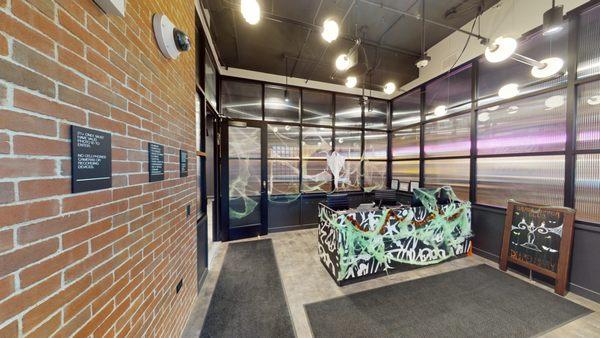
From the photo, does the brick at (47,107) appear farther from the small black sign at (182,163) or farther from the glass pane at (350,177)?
the glass pane at (350,177)

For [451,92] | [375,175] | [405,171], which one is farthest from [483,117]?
[375,175]

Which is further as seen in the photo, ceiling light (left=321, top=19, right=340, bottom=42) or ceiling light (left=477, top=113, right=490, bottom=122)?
ceiling light (left=477, top=113, right=490, bottom=122)

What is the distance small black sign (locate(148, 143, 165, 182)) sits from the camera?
1242 millimetres

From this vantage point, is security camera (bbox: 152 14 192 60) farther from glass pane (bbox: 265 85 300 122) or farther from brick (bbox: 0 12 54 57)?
glass pane (bbox: 265 85 300 122)

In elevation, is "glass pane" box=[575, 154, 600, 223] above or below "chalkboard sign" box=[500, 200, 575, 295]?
above

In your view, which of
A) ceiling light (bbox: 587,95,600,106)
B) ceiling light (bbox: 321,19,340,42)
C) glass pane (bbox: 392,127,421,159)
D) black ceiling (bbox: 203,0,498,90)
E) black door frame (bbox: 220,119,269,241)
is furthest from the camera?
glass pane (bbox: 392,127,421,159)

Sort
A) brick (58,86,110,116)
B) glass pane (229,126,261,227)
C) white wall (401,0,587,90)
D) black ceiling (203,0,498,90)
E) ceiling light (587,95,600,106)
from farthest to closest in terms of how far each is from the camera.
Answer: glass pane (229,126,261,227)
black ceiling (203,0,498,90)
white wall (401,0,587,90)
ceiling light (587,95,600,106)
brick (58,86,110,116)

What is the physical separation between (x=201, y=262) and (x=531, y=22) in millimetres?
5672

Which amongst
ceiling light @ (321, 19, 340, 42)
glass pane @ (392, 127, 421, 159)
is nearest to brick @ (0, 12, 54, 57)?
ceiling light @ (321, 19, 340, 42)

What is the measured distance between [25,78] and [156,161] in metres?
0.78

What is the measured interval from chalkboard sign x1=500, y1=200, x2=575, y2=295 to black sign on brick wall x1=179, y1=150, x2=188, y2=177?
4312 mm

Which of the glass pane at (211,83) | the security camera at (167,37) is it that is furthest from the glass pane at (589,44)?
the glass pane at (211,83)

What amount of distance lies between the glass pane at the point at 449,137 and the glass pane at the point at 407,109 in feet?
1.53

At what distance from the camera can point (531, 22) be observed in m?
2.67
